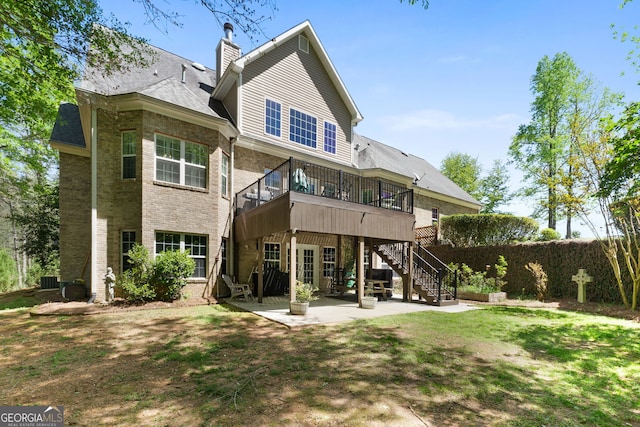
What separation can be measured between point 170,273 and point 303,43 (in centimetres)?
1326

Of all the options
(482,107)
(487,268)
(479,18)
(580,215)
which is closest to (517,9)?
(479,18)

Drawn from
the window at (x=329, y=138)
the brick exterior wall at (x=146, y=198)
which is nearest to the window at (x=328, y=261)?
the window at (x=329, y=138)

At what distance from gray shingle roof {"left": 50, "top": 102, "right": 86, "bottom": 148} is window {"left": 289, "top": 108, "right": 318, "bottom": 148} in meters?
9.12

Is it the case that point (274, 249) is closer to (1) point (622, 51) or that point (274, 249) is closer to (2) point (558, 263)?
(2) point (558, 263)

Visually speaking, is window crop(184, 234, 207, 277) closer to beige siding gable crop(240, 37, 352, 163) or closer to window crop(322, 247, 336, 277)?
beige siding gable crop(240, 37, 352, 163)

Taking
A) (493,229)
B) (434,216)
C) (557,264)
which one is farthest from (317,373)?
(434,216)

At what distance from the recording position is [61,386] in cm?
399

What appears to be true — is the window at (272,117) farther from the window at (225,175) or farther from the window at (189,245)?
the window at (189,245)

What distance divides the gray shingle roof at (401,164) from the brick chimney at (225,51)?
8.96 meters

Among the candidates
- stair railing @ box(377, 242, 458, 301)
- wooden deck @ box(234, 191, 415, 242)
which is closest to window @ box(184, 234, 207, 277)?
wooden deck @ box(234, 191, 415, 242)

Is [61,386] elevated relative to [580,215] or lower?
lower

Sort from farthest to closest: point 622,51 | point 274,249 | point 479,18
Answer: point 274,249 → point 622,51 → point 479,18

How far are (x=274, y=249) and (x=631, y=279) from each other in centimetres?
1419

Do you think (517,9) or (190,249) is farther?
(190,249)
